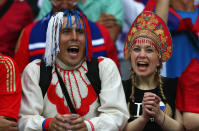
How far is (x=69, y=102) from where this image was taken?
11.5 ft

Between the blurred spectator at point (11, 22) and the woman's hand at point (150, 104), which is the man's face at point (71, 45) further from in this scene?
the blurred spectator at point (11, 22)

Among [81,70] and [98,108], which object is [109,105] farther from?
[81,70]

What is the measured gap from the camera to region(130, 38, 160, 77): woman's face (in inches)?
149

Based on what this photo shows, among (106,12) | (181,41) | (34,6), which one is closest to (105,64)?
(181,41)

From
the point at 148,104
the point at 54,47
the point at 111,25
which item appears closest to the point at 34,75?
the point at 54,47

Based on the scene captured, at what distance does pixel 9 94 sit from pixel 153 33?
4.82ft

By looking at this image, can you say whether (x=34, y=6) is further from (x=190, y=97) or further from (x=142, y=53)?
(x=190, y=97)

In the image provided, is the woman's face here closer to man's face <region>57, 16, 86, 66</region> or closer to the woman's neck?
the woman's neck

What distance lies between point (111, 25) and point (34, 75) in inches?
73.4

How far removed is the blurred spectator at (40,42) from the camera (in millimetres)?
4441

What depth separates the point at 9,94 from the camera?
343 cm

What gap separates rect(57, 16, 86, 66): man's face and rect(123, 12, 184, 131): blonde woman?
53 centimetres

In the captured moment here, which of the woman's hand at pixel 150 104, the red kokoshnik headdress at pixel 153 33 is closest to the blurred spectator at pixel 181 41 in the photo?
the red kokoshnik headdress at pixel 153 33

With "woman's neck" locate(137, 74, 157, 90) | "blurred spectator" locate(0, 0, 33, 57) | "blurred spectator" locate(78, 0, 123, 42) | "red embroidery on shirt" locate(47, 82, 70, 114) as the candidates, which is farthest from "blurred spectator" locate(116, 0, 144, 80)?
"red embroidery on shirt" locate(47, 82, 70, 114)
